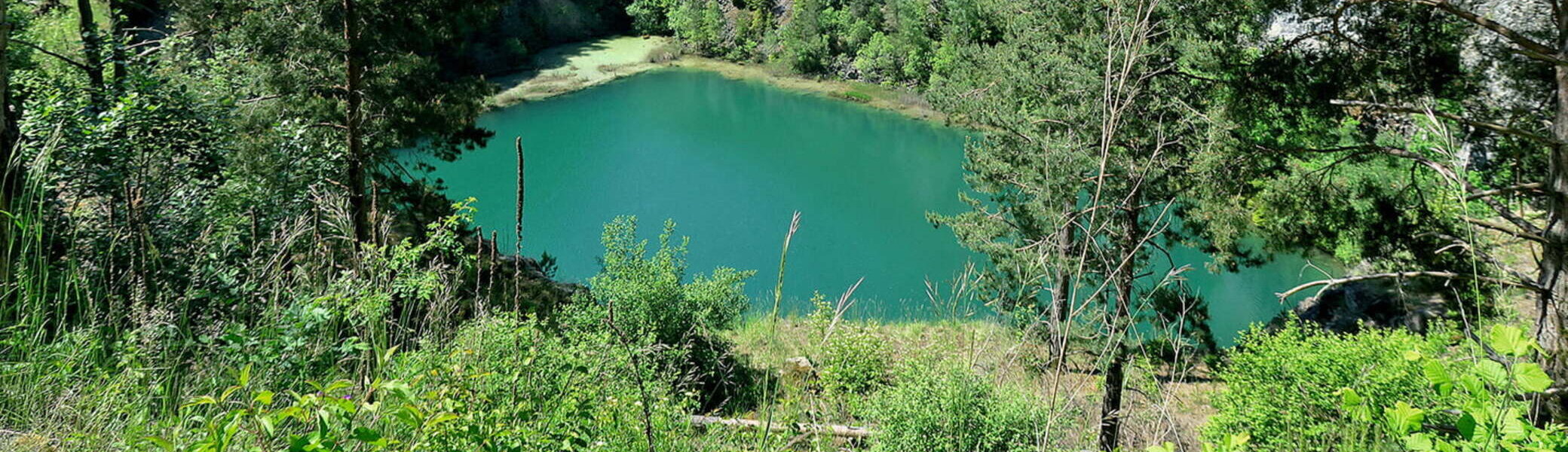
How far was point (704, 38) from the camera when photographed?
45594mm

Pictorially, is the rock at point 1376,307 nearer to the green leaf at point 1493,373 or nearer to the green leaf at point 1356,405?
the green leaf at point 1356,405

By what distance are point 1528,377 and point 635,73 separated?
41.9 metres

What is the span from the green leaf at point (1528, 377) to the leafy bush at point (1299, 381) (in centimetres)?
557

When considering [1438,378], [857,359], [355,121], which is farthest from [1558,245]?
[355,121]

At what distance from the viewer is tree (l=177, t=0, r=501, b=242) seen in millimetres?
8828

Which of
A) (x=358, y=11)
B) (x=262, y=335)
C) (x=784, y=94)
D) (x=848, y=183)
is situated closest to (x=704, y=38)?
(x=784, y=94)

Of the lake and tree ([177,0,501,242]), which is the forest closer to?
tree ([177,0,501,242])

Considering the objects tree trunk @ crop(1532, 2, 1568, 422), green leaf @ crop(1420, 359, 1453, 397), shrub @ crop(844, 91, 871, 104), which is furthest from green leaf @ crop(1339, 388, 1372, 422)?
shrub @ crop(844, 91, 871, 104)

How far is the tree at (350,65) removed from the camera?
29.0ft

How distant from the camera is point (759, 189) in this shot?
82.2 feet

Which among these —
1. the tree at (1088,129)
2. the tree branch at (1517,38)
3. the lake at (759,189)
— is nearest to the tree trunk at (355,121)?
the tree at (1088,129)

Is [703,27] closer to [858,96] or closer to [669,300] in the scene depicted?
[858,96]

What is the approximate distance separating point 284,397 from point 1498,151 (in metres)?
9.34

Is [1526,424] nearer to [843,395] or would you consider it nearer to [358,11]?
[843,395]
